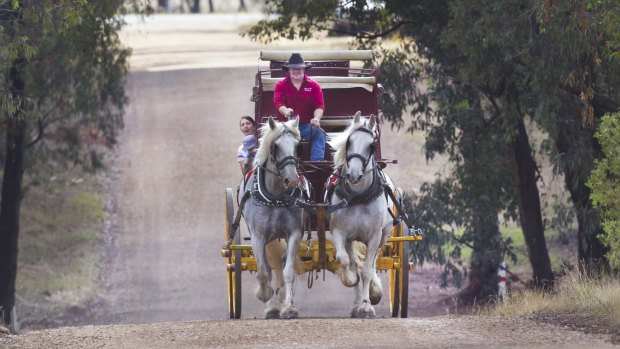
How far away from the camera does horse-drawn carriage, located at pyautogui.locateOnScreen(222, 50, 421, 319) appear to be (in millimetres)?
14047

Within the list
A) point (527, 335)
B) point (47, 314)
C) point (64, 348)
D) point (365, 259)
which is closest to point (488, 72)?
point (365, 259)

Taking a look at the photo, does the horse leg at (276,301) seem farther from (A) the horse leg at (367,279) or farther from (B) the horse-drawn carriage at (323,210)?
(A) the horse leg at (367,279)

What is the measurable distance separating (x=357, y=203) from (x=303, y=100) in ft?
4.83

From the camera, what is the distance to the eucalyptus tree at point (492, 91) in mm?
17906

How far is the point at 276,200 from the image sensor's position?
14.2m

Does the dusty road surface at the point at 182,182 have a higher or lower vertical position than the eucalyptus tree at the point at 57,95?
lower

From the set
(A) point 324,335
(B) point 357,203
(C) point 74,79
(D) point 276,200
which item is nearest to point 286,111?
(D) point 276,200

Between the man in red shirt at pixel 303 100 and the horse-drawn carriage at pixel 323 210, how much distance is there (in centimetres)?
15

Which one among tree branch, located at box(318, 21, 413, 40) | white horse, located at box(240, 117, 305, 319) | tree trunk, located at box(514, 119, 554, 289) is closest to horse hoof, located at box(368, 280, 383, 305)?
white horse, located at box(240, 117, 305, 319)

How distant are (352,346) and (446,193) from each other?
13518 millimetres

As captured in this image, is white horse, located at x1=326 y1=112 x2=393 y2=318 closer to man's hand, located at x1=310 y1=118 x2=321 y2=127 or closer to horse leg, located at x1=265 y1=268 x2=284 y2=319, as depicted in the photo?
Result: man's hand, located at x1=310 y1=118 x2=321 y2=127

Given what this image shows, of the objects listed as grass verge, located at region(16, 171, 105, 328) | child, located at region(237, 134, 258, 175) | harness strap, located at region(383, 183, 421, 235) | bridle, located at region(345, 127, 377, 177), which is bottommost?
grass verge, located at region(16, 171, 105, 328)

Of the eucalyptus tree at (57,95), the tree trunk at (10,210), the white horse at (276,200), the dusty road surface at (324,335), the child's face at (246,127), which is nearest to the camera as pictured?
the dusty road surface at (324,335)

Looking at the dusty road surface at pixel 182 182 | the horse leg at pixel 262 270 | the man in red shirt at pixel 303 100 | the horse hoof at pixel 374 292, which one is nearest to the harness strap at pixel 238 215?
the horse leg at pixel 262 270
